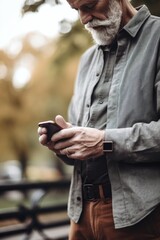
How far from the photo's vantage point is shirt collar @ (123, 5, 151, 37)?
216 cm

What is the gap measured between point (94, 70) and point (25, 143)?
21.2 m

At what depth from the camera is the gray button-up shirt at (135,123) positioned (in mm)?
1976

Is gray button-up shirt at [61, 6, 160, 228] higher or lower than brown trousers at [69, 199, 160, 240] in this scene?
higher

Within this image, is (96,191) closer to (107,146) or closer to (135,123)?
(107,146)

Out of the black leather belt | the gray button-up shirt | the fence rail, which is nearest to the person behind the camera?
the gray button-up shirt

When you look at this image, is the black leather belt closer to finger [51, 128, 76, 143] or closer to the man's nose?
finger [51, 128, 76, 143]

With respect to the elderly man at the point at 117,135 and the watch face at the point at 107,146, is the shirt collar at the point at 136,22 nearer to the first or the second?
the elderly man at the point at 117,135

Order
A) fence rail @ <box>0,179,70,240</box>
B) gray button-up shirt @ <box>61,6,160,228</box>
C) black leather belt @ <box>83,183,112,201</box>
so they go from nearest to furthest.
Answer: gray button-up shirt @ <box>61,6,160,228</box> → black leather belt @ <box>83,183,112,201</box> → fence rail @ <box>0,179,70,240</box>

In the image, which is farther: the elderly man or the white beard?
the white beard

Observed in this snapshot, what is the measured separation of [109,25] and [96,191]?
32.0 inches

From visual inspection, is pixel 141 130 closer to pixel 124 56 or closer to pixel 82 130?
pixel 82 130

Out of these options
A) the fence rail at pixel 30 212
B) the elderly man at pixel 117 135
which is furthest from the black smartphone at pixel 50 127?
the fence rail at pixel 30 212

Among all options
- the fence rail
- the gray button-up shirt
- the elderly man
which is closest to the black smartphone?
the elderly man

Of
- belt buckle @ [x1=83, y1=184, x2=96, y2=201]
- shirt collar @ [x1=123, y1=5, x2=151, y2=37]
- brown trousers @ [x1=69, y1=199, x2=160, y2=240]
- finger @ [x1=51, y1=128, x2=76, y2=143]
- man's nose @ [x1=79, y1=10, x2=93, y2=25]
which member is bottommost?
brown trousers @ [x1=69, y1=199, x2=160, y2=240]
